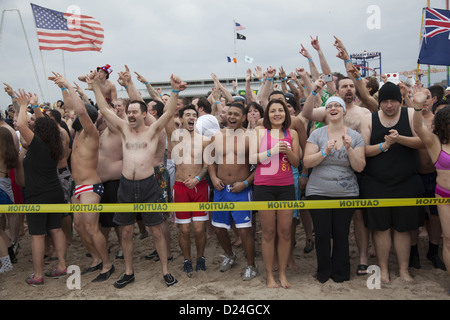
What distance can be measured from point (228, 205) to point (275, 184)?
0.64m

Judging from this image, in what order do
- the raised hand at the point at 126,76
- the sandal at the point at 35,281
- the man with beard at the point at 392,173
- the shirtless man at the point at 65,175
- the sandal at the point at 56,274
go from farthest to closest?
1. the shirtless man at the point at 65,175
2. the raised hand at the point at 126,76
3. the sandal at the point at 56,274
4. the sandal at the point at 35,281
5. the man with beard at the point at 392,173

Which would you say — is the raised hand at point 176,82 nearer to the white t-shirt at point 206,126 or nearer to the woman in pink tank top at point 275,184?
the white t-shirt at point 206,126

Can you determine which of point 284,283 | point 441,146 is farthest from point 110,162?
point 441,146

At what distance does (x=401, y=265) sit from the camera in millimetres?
4090

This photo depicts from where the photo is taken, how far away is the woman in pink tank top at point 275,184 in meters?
4.00

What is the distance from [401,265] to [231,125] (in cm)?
287

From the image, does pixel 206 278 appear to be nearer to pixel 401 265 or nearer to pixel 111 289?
pixel 111 289

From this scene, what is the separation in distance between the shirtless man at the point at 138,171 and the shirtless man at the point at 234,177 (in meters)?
0.80

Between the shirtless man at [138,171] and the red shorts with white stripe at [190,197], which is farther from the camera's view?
the red shorts with white stripe at [190,197]

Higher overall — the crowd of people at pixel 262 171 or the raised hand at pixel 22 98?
the raised hand at pixel 22 98

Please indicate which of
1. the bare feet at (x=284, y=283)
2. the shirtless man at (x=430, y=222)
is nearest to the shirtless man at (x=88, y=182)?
the bare feet at (x=284, y=283)

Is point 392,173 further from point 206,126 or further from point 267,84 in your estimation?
point 206,126

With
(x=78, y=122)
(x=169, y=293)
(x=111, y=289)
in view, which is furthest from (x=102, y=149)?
(x=169, y=293)

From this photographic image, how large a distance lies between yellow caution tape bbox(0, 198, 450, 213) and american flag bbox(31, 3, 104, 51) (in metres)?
6.22
